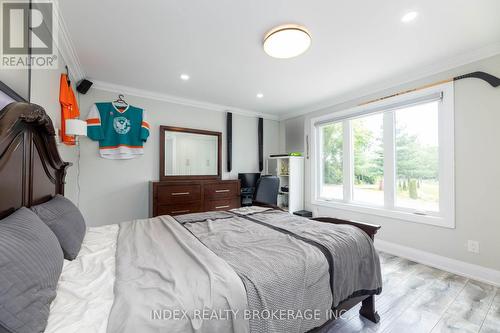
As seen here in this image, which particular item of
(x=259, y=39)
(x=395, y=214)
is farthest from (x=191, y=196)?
(x=395, y=214)

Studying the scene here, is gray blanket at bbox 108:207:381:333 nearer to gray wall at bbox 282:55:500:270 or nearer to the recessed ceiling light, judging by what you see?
gray wall at bbox 282:55:500:270

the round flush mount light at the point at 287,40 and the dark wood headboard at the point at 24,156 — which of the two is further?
the round flush mount light at the point at 287,40

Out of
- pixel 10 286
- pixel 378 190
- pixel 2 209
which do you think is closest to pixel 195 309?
pixel 10 286

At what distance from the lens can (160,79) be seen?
3.01 m

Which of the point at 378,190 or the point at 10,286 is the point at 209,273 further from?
the point at 378,190

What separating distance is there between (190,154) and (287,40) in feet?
8.31

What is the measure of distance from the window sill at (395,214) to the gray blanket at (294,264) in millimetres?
1597

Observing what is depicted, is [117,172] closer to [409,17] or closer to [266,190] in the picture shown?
[266,190]

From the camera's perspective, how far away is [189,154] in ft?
12.6

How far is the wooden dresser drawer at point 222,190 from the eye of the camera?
141 inches

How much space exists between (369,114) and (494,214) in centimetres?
184

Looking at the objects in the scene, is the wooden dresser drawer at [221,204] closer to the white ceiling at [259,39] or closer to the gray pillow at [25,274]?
the white ceiling at [259,39]

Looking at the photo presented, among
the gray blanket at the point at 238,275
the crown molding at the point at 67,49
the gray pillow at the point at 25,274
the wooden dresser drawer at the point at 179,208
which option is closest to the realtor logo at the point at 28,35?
the crown molding at the point at 67,49

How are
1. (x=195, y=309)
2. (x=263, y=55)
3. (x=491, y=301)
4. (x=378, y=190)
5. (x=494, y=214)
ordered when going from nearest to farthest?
(x=195, y=309)
(x=491, y=301)
(x=494, y=214)
(x=263, y=55)
(x=378, y=190)
